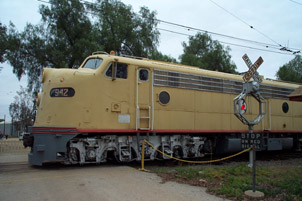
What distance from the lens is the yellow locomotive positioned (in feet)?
28.2

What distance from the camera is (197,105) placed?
11.1 metres

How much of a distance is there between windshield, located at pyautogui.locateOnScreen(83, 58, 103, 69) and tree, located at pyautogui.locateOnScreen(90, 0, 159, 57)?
11102 millimetres

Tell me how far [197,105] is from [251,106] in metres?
3.51

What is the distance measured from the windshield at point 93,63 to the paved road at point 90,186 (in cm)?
382

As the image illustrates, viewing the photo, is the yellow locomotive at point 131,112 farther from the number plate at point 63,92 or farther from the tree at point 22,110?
the tree at point 22,110

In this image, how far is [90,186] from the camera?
20.8 ft

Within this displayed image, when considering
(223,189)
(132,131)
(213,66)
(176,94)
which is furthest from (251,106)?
(213,66)

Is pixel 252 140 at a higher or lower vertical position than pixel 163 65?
lower

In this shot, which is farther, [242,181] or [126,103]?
[126,103]

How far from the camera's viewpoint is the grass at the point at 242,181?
19.7 feet

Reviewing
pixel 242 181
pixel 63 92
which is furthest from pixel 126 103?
pixel 242 181

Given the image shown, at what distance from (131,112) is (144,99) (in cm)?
76

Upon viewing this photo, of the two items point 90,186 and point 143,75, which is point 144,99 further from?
point 90,186

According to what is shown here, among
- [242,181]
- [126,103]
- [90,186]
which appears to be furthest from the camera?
[126,103]
